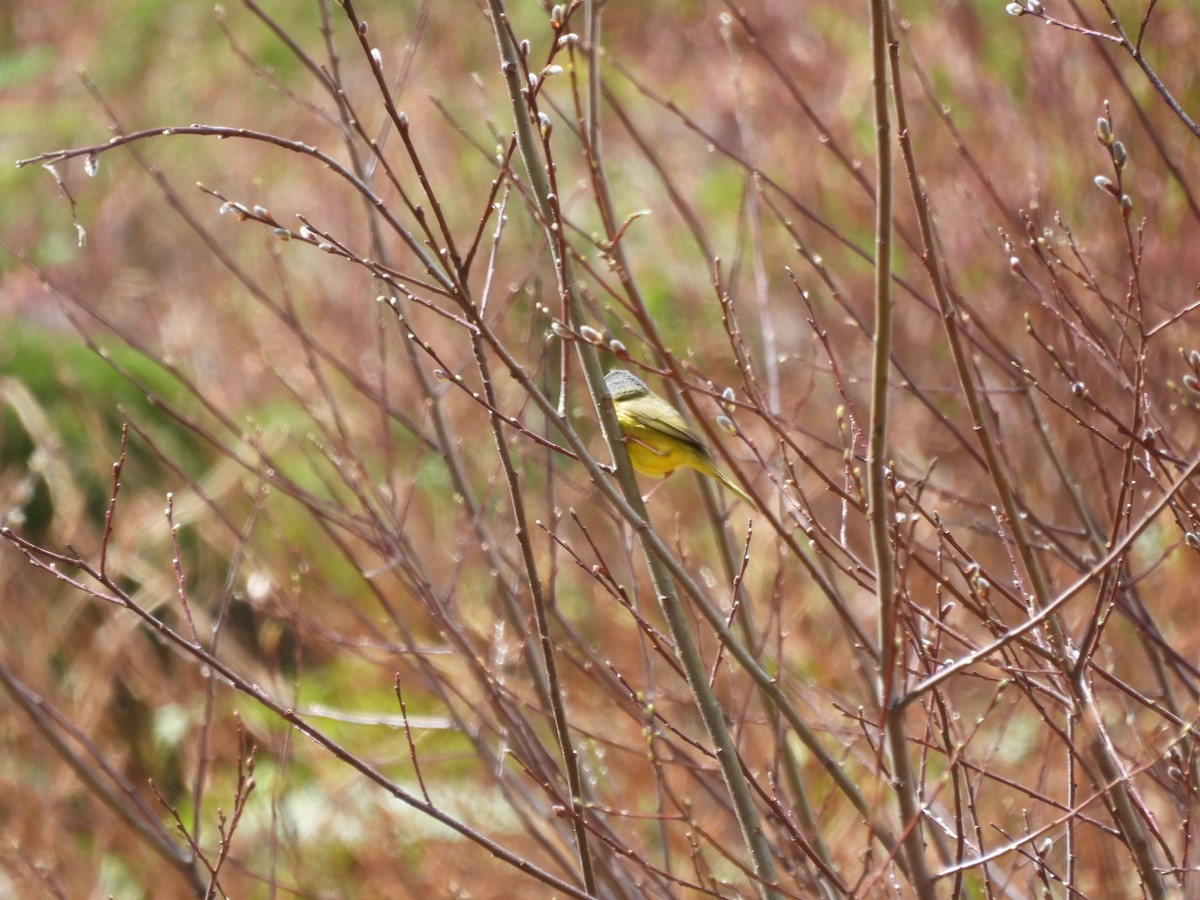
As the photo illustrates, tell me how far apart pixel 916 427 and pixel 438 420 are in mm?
5123

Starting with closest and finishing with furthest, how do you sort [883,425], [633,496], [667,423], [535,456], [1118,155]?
[883,425] → [1118,155] → [633,496] → [667,423] → [535,456]

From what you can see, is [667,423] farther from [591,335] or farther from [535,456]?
[535,456]

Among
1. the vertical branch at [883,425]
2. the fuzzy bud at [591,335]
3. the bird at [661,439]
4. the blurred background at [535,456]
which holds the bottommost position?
the vertical branch at [883,425]

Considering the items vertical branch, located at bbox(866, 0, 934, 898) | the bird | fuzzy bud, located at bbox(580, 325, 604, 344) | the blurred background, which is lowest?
vertical branch, located at bbox(866, 0, 934, 898)

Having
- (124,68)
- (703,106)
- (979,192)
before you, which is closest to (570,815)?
(979,192)

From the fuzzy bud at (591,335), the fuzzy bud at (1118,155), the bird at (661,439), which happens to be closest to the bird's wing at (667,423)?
the bird at (661,439)

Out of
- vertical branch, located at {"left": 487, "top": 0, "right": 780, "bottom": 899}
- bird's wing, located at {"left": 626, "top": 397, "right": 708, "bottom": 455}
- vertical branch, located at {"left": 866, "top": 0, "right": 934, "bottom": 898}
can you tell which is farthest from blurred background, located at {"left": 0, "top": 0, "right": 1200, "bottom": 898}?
vertical branch, located at {"left": 866, "top": 0, "right": 934, "bottom": 898}

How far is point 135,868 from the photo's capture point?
658 centimetres

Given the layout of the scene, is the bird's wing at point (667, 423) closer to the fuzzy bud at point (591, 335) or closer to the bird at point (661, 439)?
the bird at point (661, 439)

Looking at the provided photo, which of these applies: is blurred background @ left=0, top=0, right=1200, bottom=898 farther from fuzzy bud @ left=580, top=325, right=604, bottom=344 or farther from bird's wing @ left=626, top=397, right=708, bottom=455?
fuzzy bud @ left=580, top=325, right=604, bottom=344

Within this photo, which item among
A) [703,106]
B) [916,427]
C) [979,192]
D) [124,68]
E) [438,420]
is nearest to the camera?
[438,420]

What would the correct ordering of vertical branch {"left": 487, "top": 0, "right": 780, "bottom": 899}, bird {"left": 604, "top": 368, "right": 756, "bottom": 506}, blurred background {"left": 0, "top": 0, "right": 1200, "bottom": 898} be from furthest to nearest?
blurred background {"left": 0, "top": 0, "right": 1200, "bottom": 898} → bird {"left": 604, "top": 368, "right": 756, "bottom": 506} → vertical branch {"left": 487, "top": 0, "right": 780, "bottom": 899}

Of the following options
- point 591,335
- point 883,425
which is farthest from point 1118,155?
point 591,335

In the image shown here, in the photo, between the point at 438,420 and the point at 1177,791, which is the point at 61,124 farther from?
the point at 1177,791
